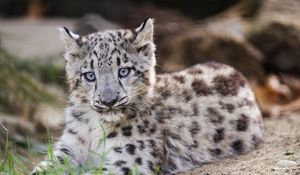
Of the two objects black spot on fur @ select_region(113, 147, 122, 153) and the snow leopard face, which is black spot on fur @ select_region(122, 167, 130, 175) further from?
the snow leopard face

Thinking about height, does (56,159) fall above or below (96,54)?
below

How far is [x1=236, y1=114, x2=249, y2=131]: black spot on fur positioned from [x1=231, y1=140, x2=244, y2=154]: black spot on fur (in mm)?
134

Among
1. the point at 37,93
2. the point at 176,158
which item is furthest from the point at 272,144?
the point at 37,93

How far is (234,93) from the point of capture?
25.7 feet

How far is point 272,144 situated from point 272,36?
13.5 ft

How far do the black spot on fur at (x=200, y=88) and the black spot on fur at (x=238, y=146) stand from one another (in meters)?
0.56

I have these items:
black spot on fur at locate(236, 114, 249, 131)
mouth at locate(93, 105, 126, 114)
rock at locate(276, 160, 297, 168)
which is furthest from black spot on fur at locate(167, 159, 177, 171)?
rock at locate(276, 160, 297, 168)

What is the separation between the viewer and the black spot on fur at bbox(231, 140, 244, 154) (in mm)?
7617

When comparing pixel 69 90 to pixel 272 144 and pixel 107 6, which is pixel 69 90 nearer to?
pixel 272 144

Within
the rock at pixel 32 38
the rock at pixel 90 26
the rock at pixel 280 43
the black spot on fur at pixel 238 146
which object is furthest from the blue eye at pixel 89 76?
the rock at pixel 280 43

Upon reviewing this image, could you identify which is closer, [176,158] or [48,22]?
[176,158]

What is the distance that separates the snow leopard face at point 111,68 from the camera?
6684 millimetres

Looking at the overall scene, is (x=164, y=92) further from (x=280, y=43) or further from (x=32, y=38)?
(x=32, y=38)

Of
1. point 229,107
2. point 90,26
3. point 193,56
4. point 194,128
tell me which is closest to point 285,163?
point 194,128
